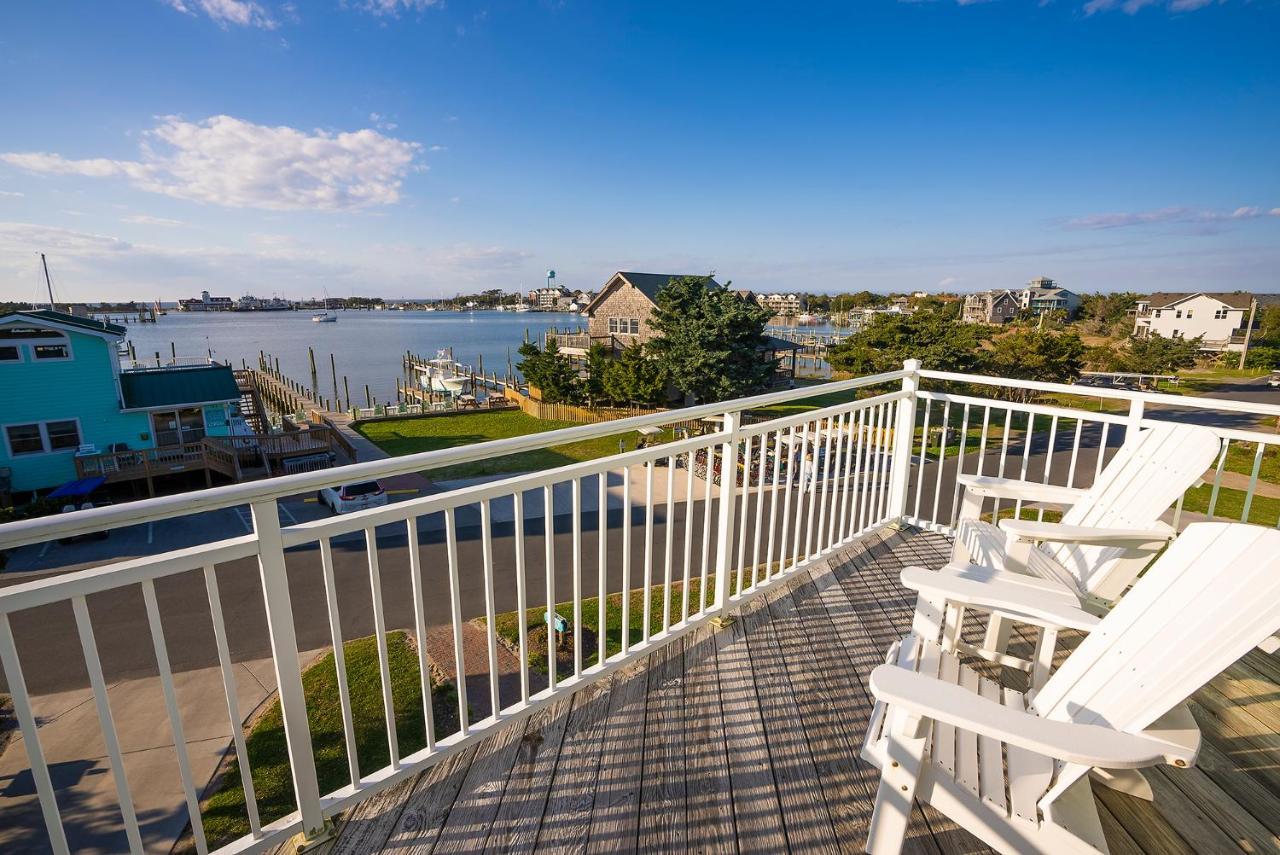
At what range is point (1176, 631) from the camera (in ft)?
4.39

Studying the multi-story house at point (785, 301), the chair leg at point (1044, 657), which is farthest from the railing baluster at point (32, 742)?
the multi-story house at point (785, 301)

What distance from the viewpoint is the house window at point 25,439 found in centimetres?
1295

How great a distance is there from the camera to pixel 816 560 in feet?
11.1

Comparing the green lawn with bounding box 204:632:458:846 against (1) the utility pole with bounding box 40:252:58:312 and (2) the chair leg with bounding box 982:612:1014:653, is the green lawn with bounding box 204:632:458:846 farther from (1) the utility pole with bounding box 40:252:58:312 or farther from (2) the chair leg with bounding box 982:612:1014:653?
(1) the utility pole with bounding box 40:252:58:312

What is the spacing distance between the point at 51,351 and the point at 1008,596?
19354 mm

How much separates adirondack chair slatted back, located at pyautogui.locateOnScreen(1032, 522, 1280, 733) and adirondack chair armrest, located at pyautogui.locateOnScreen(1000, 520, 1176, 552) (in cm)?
63

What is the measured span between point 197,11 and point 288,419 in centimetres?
1406

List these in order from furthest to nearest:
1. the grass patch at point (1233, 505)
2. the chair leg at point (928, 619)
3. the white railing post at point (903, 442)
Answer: the grass patch at point (1233, 505)
the white railing post at point (903, 442)
the chair leg at point (928, 619)

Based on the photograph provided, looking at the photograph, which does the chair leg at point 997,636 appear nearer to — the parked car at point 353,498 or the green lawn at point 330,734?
the green lawn at point 330,734

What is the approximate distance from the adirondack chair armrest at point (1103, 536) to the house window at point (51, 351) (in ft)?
63.2

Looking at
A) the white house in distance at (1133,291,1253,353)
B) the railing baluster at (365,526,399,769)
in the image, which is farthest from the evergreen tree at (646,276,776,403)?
the white house in distance at (1133,291,1253,353)

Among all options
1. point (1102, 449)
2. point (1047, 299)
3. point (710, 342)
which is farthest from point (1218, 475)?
point (1047, 299)

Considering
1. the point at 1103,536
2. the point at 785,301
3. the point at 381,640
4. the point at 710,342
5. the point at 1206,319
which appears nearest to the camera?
the point at 381,640

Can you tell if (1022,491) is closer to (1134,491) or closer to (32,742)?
(1134,491)
